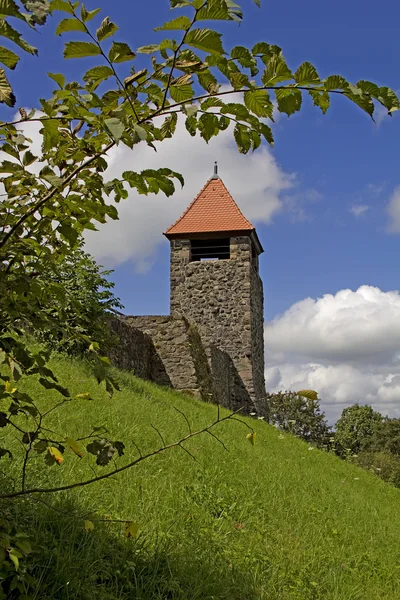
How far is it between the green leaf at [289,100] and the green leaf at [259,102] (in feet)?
0.14

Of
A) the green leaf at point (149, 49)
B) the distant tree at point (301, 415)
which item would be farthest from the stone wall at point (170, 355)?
the distant tree at point (301, 415)

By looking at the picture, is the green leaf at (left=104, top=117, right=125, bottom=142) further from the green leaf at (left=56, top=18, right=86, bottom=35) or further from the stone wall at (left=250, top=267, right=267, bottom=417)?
the stone wall at (left=250, top=267, right=267, bottom=417)

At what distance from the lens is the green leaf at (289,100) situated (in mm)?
1807

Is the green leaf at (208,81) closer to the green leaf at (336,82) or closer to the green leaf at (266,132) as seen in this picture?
the green leaf at (266,132)

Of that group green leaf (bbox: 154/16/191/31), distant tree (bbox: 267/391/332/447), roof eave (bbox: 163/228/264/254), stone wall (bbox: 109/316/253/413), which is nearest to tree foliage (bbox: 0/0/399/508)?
green leaf (bbox: 154/16/191/31)

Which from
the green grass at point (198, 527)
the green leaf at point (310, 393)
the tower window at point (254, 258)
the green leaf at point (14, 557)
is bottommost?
the green grass at point (198, 527)

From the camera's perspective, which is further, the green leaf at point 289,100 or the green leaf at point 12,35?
the green leaf at point 289,100

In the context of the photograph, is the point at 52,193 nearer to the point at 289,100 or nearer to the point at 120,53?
the point at 120,53

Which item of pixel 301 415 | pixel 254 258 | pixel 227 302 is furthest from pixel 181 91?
pixel 301 415

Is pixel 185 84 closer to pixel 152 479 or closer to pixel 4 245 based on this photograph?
pixel 4 245

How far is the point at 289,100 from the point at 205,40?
0.37 metres

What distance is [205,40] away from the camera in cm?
159

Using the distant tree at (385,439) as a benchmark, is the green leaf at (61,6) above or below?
above

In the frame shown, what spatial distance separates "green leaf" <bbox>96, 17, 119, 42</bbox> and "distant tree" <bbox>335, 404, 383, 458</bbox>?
52.8 m
